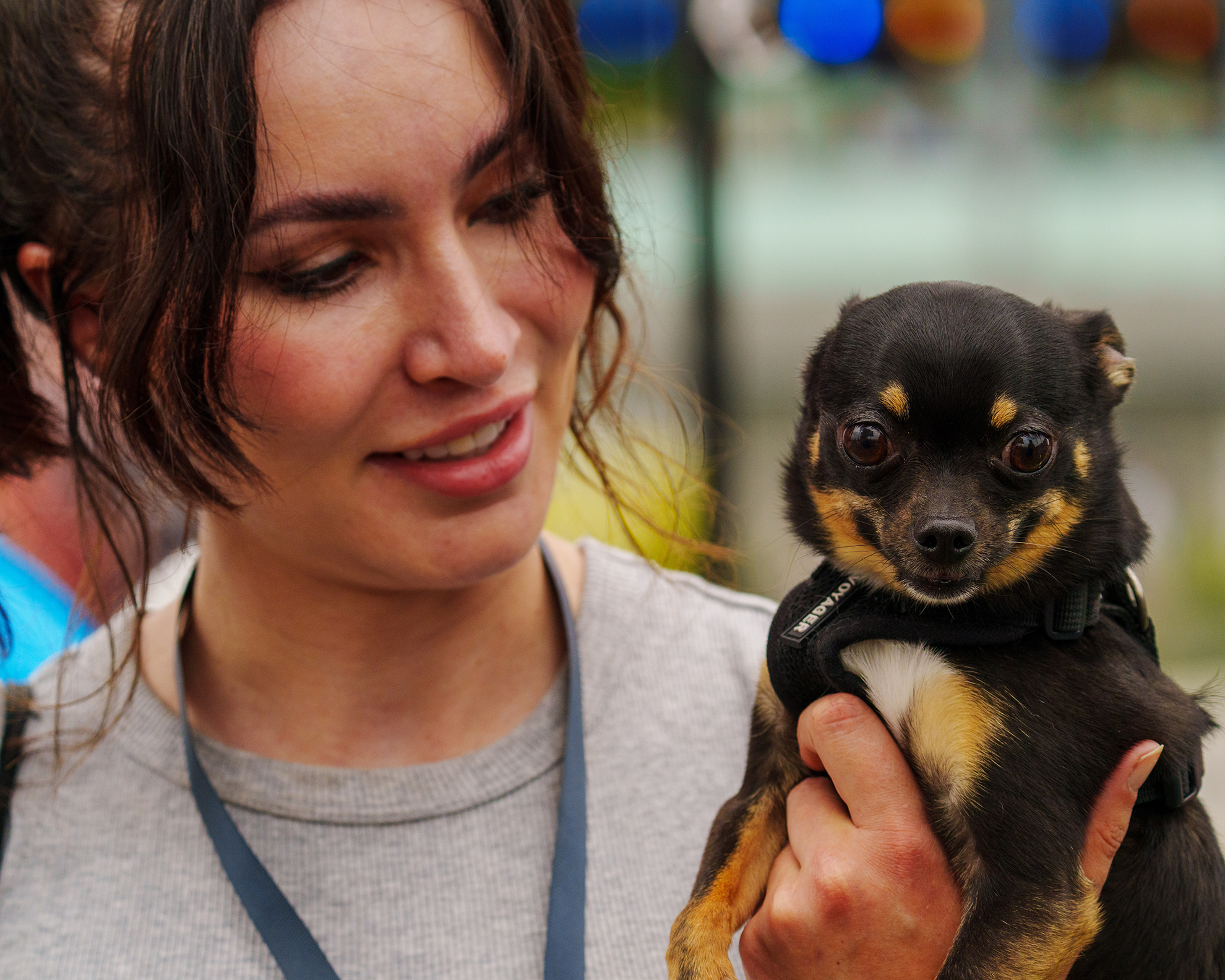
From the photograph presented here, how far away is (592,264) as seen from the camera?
6.30 feet

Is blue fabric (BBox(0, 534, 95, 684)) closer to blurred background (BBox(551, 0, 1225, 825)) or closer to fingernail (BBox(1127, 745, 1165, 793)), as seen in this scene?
fingernail (BBox(1127, 745, 1165, 793))

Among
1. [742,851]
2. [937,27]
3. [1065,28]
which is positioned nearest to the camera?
[742,851]

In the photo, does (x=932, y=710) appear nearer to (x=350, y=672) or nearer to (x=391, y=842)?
(x=391, y=842)

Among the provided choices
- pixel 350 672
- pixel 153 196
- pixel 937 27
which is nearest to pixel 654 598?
pixel 350 672

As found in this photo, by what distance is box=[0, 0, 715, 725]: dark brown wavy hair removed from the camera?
1582 mm

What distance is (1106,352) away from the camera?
5.27ft

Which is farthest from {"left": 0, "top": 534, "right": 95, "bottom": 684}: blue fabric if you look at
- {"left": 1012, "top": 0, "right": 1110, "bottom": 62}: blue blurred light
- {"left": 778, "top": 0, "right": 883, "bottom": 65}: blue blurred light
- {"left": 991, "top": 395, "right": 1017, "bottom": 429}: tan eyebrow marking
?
{"left": 1012, "top": 0, "right": 1110, "bottom": 62}: blue blurred light

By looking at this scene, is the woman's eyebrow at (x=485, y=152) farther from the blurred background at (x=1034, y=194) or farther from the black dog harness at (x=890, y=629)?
the blurred background at (x=1034, y=194)

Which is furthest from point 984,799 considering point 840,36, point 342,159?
point 840,36

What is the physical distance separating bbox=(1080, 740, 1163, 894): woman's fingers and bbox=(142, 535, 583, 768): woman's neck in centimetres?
95

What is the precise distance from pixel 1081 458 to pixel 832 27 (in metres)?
5.50

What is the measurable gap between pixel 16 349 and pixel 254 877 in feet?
2.97

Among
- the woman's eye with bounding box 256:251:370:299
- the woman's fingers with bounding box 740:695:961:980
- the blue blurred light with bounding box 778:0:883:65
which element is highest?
the woman's eye with bounding box 256:251:370:299

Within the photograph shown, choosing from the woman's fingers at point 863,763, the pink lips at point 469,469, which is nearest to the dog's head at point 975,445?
the woman's fingers at point 863,763
